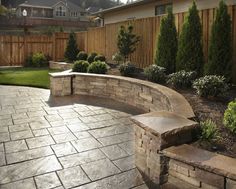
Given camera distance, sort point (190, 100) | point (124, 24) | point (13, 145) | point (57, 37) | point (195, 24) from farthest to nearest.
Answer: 1. point (57, 37)
2. point (124, 24)
3. point (195, 24)
4. point (190, 100)
5. point (13, 145)

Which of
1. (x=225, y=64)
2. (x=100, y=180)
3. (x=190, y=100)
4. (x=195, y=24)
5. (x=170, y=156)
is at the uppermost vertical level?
(x=195, y=24)

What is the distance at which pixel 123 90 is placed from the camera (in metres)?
6.60

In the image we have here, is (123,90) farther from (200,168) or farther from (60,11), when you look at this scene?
(60,11)

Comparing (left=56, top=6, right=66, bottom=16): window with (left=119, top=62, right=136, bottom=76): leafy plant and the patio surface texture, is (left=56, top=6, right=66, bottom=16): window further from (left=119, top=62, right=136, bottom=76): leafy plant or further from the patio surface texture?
the patio surface texture

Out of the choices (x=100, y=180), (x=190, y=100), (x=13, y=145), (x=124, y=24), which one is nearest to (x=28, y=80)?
(x=124, y=24)

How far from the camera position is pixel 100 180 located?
9.76 ft

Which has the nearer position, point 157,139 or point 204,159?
point 204,159

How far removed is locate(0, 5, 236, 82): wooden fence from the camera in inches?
243

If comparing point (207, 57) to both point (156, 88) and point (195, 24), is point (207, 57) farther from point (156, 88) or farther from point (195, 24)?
point (156, 88)

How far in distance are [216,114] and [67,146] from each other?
90.8 inches

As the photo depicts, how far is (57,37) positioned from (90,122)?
1203cm

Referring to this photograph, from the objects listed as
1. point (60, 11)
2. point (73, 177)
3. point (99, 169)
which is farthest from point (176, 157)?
point (60, 11)

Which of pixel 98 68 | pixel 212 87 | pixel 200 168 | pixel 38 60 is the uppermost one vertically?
pixel 38 60

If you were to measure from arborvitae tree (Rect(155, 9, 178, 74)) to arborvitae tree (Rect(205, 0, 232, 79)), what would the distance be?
1.43 metres
